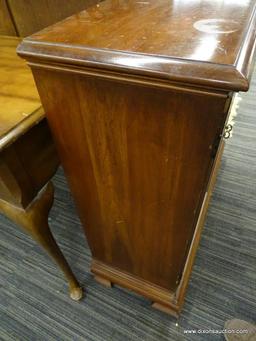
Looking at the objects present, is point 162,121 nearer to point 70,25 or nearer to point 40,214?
point 70,25

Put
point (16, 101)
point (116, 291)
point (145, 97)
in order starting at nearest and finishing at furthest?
point (145, 97) → point (16, 101) → point (116, 291)

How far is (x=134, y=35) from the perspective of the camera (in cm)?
46

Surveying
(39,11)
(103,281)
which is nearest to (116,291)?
(103,281)

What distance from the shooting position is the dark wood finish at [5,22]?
93 centimetres

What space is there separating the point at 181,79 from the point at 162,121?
0.32ft

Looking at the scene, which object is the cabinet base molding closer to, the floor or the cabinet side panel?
the floor

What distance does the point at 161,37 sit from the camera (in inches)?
17.6

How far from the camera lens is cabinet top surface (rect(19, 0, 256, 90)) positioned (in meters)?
0.38

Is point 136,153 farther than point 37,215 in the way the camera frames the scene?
No

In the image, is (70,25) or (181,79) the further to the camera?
(70,25)

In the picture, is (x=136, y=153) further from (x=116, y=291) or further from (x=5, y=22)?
(x=5, y=22)

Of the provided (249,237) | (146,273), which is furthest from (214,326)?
(249,237)

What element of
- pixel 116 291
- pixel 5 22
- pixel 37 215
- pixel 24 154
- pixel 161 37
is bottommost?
pixel 116 291

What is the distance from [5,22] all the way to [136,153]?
2.74 ft
